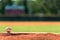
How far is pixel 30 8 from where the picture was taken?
54.2ft

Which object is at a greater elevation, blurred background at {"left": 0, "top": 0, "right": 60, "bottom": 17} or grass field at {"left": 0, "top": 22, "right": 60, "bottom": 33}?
blurred background at {"left": 0, "top": 0, "right": 60, "bottom": 17}

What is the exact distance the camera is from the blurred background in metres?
15.8

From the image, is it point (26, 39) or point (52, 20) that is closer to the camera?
point (26, 39)

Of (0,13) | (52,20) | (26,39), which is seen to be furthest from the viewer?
(0,13)

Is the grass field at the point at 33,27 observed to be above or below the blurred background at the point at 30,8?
below

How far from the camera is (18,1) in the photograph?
56.2 feet

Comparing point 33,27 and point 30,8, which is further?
point 30,8

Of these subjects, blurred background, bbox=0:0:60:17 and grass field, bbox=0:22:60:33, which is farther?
blurred background, bbox=0:0:60:17

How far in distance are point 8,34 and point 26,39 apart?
3.02ft

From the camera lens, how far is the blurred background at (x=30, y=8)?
15766 mm

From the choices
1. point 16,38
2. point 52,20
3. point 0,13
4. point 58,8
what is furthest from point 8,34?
point 58,8

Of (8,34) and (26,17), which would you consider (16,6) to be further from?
(8,34)

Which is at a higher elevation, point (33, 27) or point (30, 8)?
point (30, 8)

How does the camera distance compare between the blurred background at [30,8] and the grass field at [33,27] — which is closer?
the grass field at [33,27]
